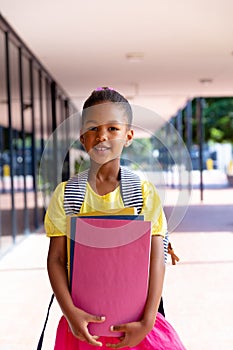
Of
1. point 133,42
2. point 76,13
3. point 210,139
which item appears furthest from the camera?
point 210,139

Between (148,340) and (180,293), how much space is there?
11.3 ft

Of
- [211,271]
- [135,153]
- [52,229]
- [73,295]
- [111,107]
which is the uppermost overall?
[111,107]

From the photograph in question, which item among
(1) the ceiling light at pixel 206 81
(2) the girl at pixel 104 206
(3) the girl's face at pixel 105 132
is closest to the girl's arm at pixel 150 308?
(2) the girl at pixel 104 206

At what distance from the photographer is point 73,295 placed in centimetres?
154

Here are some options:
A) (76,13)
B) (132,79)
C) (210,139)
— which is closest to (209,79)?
(132,79)

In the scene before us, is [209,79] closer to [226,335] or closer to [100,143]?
[226,335]

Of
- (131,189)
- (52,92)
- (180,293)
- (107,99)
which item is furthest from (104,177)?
(52,92)

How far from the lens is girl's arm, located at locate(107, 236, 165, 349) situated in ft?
4.95

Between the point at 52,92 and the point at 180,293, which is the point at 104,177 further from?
the point at 52,92

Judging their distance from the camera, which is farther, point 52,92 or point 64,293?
point 52,92

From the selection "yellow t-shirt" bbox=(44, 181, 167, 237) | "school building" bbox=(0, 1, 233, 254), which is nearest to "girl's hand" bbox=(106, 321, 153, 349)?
"yellow t-shirt" bbox=(44, 181, 167, 237)

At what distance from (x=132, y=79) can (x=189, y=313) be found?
8.11 m

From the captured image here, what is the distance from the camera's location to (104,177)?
1609 millimetres

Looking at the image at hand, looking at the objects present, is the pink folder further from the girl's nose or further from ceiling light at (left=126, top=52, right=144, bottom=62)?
ceiling light at (left=126, top=52, right=144, bottom=62)
